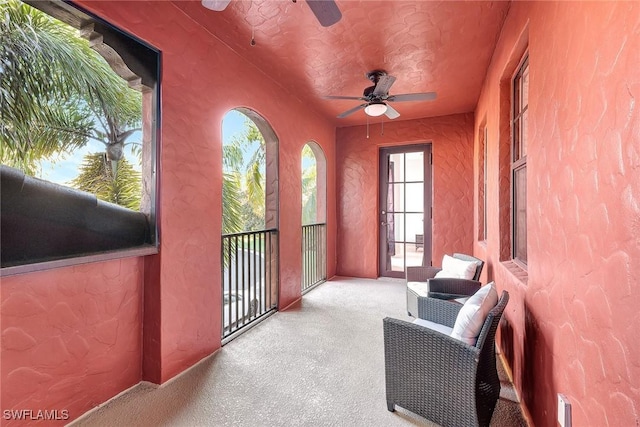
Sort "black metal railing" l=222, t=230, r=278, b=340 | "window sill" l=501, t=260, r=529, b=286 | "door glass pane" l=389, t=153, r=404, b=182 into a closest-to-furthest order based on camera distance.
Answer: "window sill" l=501, t=260, r=529, b=286 → "black metal railing" l=222, t=230, r=278, b=340 → "door glass pane" l=389, t=153, r=404, b=182

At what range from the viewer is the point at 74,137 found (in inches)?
A: 67.1

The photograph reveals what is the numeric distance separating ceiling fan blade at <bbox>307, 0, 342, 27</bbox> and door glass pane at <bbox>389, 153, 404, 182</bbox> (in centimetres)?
360

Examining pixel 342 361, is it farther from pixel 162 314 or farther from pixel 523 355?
pixel 162 314

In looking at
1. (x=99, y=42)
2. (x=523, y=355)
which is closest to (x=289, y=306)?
(x=523, y=355)

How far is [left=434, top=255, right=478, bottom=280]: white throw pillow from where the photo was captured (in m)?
2.86

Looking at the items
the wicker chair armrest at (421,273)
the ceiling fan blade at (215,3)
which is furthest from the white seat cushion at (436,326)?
the ceiling fan blade at (215,3)

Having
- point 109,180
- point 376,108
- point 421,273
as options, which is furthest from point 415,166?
point 109,180

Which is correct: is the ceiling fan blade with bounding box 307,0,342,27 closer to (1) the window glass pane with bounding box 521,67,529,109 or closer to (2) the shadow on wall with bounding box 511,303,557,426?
(1) the window glass pane with bounding box 521,67,529,109

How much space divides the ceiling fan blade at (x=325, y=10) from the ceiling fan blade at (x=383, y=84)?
1296 millimetres

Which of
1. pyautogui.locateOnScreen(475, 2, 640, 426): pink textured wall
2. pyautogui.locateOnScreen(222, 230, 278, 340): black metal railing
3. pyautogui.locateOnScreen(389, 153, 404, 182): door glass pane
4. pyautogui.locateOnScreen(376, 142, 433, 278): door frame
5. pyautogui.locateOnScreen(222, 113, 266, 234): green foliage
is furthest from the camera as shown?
pyautogui.locateOnScreen(222, 113, 266, 234): green foliage

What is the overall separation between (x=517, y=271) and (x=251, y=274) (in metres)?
2.51

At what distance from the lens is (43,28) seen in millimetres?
1656

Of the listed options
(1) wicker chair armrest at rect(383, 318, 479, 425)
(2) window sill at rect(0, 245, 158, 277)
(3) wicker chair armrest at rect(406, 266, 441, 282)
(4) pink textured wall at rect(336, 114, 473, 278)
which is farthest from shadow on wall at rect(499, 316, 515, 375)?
(2) window sill at rect(0, 245, 158, 277)

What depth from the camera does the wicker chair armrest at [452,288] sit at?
2645 millimetres
